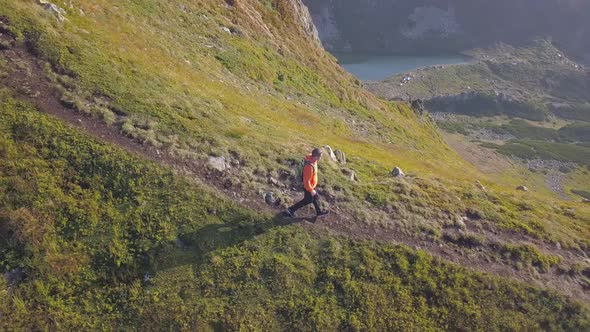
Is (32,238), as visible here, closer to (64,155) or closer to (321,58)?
(64,155)

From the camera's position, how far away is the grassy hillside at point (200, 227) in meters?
15.8

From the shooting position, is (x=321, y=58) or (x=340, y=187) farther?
(x=321, y=58)

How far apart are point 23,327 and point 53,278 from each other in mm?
1867

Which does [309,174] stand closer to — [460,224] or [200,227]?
[200,227]

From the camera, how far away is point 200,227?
711 inches

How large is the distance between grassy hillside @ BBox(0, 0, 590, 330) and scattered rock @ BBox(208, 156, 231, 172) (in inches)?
10.2

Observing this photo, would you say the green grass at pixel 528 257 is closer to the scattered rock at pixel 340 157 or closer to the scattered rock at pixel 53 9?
the scattered rock at pixel 340 157

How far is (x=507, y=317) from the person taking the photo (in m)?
18.2

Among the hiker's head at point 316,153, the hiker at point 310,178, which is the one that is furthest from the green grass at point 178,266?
the hiker's head at point 316,153

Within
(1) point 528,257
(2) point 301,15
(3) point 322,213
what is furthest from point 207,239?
(2) point 301,15

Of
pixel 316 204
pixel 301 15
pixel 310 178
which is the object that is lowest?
pixel 301 15

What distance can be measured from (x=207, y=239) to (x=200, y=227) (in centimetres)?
67

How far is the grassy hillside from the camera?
15.8 meters

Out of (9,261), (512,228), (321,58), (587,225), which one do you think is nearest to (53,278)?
(9,261)
